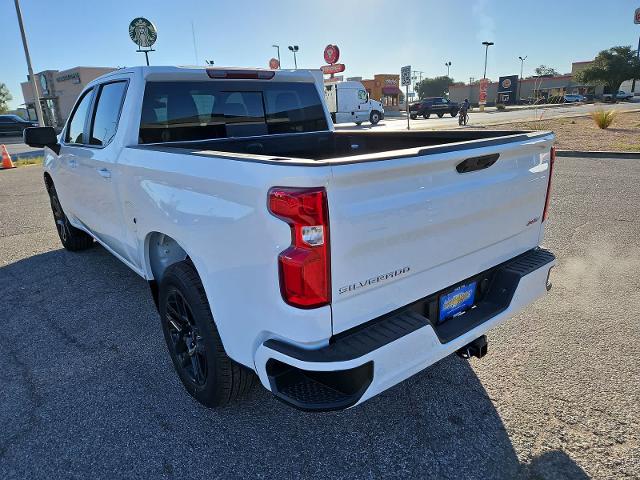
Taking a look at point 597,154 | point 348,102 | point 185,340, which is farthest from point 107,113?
point 348,102

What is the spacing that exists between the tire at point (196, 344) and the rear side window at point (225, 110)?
1.35 metres

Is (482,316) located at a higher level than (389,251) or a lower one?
lower

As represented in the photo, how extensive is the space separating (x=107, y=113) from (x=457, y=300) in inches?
128

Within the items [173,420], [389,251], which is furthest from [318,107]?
[173,420]

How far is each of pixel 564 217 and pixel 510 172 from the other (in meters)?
4.72

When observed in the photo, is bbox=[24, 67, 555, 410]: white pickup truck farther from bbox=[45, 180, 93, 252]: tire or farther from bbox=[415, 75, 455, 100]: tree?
bbox=[415, 75, 455, 100]: tree

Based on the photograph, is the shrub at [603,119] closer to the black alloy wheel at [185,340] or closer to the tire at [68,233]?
the tire at [68,233]

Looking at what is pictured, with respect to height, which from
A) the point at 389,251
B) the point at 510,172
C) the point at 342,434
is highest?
the point at 510,172

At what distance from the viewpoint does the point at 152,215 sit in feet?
9.17

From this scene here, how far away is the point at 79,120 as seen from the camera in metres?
4.61

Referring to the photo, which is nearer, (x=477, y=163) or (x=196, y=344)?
(x=477, y=163)

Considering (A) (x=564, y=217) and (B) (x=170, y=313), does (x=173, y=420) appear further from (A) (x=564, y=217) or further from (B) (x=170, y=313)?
A: (A) (x=564, y=217)

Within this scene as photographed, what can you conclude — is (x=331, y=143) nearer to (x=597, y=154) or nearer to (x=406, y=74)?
(x=597, y=154)

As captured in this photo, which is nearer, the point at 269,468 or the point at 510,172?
the point at 269,468
